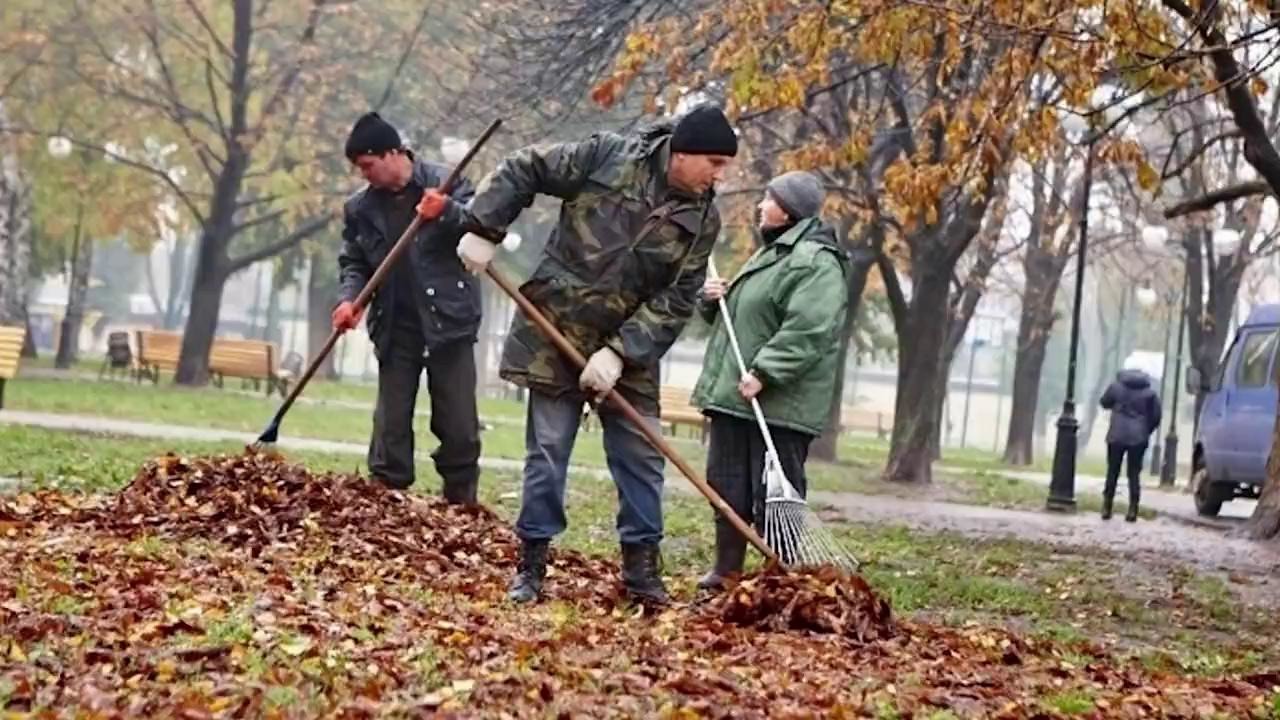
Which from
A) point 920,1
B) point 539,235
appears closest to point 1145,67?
point 920,1

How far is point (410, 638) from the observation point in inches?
260

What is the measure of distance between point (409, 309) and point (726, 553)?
233 centimetres

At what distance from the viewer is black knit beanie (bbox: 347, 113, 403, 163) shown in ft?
33.2

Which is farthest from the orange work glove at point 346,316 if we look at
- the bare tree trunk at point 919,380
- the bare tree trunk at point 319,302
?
the bare tree trunk at point 319,302

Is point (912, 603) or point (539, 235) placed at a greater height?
point (539, 235)

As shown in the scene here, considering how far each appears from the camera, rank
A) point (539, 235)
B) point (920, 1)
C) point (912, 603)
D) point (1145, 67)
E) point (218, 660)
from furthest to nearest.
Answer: point (539, 235) → point (920, 1) → point (1145, 67) → point (912, 603) → point (218, 660)

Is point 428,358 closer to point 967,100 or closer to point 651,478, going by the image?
point 651,478

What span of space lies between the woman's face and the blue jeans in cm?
129

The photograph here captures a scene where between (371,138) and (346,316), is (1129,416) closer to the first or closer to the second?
(371,138)

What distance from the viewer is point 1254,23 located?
16359 millimetres

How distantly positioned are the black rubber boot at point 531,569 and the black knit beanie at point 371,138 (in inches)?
104

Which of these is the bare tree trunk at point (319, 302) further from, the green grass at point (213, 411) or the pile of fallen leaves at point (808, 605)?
the pile of fallen leaves at point (808, 605)

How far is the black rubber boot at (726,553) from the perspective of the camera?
9.05m

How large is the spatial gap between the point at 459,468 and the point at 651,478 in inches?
108
